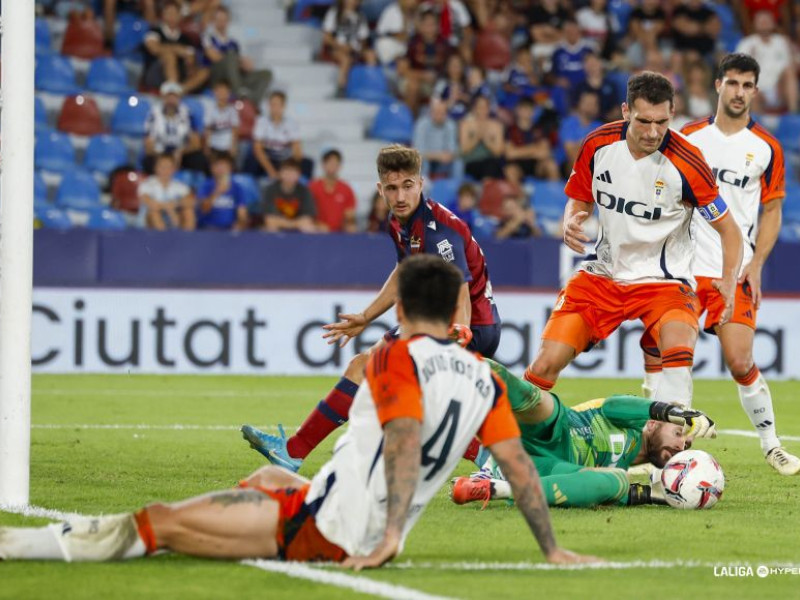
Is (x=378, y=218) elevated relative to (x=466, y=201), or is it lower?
lower

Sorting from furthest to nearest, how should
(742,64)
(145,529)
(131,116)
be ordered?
1. (131,116)
2. (742,64)
3. (145,529)

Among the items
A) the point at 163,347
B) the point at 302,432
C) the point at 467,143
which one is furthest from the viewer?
the point at 467,143

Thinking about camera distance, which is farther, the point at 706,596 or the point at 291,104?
the point at 291,104

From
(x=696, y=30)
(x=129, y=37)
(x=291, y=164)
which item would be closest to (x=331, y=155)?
(x=291, y=164)

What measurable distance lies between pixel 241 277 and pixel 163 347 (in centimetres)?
118

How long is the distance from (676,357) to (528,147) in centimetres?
1110

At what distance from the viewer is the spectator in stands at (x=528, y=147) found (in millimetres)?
18781

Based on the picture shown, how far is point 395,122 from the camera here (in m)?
19.6

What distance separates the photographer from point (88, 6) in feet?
62.8

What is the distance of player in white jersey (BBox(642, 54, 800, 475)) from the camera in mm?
8867

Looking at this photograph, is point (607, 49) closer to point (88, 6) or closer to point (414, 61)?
point (414, 61)

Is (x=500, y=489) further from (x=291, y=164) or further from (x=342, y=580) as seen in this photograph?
(x=291, y=164)

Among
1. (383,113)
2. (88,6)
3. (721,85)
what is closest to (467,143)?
(383,113)

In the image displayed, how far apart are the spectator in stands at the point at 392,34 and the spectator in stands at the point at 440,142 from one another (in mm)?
1638
